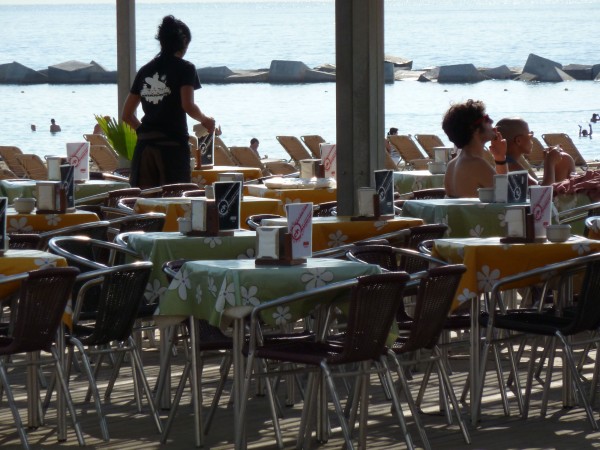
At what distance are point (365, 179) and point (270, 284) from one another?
9.58 ft

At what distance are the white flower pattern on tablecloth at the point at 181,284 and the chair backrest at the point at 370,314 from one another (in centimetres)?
68

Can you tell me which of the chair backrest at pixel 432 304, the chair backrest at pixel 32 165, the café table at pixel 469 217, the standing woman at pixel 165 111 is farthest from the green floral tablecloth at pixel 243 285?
the chair backrest at pixel 32 165

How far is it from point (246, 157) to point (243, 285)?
1232 cm

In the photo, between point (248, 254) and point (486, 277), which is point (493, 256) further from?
point (248, 254)

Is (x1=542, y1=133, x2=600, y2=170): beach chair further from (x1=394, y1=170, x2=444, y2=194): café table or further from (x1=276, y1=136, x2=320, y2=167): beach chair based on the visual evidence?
(x1=394, y1=170, x2=444, y2=194): café table

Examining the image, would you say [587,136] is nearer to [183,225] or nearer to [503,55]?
[183,225]

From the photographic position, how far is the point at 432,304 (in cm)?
536

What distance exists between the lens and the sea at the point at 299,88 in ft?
143

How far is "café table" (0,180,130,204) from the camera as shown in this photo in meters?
9.55

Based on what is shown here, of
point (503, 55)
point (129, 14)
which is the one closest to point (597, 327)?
point (129, 14)

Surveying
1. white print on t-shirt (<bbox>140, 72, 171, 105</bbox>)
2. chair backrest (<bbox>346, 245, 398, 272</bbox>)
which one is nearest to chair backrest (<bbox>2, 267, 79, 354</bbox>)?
chair backrest (<bbox>346, 245, 398, 272</bbox>)

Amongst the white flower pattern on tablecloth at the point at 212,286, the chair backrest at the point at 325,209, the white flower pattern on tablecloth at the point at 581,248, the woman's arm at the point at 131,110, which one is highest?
the woman's arm at the point at 131,110

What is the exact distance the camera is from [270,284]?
17.4 ft

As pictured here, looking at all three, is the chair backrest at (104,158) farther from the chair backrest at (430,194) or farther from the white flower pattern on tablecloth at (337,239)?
the white flower pattern on tablecloth at (337,239)
